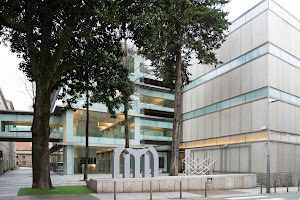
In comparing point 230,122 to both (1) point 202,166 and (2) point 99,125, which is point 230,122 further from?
(2) point 99,125

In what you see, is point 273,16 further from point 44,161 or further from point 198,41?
point 44,161

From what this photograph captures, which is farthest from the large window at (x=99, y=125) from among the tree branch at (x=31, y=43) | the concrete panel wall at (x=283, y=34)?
the concrete panel wall at (x=283, y=34)

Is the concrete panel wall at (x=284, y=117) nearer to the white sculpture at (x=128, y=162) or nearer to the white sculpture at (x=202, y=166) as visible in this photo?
the white sculpture at (x=202, y=166)

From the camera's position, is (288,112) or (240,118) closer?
(288,112)

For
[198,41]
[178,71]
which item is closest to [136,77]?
[178,71]

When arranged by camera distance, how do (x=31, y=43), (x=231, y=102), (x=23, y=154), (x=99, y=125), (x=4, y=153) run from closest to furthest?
(x=31, y=43), (x=231, y=102), (x=99, y=125), (x=4, y=153), (x=23, y=154)

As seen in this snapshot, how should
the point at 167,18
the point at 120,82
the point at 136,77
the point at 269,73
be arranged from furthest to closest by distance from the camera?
1. the point at 136,77
2. the point at 269,73
3. the point at 120,82
4. the point at 167,18

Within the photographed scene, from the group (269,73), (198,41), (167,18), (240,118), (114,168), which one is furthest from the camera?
(240,118)

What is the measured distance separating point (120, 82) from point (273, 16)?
1668 cm

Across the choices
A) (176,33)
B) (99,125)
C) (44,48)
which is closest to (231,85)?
(176,33)

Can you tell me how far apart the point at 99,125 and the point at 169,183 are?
23298 mm

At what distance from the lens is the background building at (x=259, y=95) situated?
28250mm

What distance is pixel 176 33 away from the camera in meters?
19.8

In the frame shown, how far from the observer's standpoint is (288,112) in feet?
96.9
